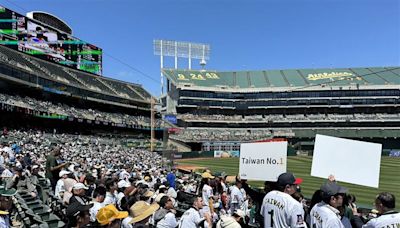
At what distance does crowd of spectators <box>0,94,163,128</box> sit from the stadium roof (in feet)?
44.1

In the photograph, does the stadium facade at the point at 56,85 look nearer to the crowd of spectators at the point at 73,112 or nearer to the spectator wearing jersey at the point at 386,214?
the crowd of spectators at the point at 73,112

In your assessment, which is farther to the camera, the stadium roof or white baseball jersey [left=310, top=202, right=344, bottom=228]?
the stadium roof

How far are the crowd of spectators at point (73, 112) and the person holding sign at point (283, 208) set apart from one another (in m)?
44.2

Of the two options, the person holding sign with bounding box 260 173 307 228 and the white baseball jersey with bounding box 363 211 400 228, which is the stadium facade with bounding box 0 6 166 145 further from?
the white baseball jersey with bounding box 363 211 400 228

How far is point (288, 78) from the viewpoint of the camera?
8606 centimetres

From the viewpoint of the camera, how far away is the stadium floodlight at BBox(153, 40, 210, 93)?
89000mm

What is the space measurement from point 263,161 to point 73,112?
5416cm

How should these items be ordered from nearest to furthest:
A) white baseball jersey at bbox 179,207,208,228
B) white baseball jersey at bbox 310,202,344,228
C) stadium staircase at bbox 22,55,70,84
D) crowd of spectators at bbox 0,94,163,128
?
white baseball jersey at bbox 310,202,344,228
white baseball jersey at bbox 179,207,208,228
crowd of spectators at bbox 0,94,163,128
stadium staircase at bbox 22,55,70,84

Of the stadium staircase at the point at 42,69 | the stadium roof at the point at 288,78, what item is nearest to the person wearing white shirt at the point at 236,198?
the stadium staircase at the point at 42,69

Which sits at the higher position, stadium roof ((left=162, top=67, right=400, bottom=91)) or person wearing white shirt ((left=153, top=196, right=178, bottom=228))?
stadium roof ((left=162, top=67, right=400, bottom=91))

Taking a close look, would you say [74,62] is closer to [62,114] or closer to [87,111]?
[87,111]

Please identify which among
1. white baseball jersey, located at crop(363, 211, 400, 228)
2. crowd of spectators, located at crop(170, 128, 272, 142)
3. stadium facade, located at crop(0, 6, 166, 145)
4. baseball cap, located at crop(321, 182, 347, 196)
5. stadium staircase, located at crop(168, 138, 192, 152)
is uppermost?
stadium facade, located at crop(0, 6, 166, 145)

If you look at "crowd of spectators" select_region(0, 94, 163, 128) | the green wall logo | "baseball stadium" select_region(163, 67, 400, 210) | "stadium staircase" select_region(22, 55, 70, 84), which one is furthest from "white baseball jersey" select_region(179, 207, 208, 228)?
the green wall logo

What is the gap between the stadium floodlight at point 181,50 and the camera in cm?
8900
